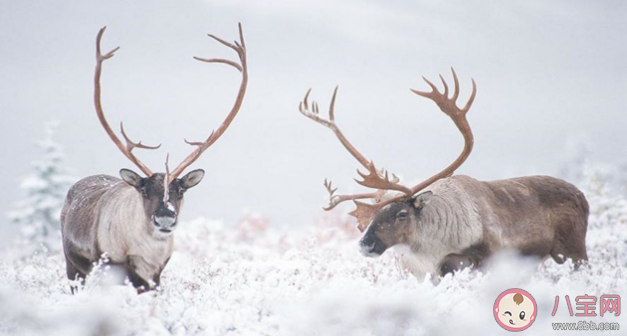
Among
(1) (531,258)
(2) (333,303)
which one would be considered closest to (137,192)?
(2) (333,303)

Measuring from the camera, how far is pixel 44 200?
17562mm

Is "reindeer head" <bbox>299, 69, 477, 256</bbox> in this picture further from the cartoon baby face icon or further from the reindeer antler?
the cartoon baby face icon

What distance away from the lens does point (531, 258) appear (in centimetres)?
812

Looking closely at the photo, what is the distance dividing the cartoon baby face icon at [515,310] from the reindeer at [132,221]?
3.12 m

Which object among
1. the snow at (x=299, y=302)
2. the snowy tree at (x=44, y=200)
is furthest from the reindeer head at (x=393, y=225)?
the snowy tree at (x=44, y=200)

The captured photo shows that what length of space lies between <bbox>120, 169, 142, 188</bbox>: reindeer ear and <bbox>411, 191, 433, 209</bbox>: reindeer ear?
2867mm

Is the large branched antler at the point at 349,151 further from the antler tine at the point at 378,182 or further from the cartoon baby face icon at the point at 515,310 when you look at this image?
the cartoon baby face icon at the point at 515,310

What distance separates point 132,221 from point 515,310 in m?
3.77

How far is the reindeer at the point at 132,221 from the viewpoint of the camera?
291 inches

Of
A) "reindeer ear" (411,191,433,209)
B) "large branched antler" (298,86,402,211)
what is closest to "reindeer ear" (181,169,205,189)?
"large branched antler" (298,86,402,211)

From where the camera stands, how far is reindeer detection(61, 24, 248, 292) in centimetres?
740

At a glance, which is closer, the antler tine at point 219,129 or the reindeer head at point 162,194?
the reindeer head at point 162,194

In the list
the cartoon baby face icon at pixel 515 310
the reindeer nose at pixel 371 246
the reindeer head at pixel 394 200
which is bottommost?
the cartoon baby face icon at pixel 515 310

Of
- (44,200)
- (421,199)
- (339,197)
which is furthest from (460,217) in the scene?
(44,200)
